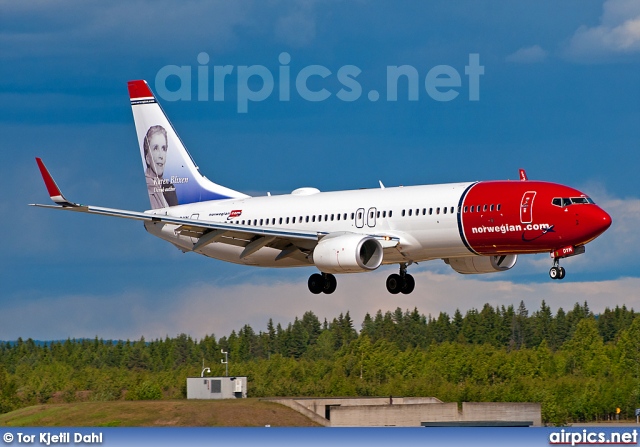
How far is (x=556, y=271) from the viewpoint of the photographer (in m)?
64.4

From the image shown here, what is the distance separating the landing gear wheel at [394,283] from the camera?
72562 mm

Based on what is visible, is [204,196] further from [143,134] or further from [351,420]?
[351,420]

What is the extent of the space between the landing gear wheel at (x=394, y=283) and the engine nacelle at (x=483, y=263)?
3.06 m

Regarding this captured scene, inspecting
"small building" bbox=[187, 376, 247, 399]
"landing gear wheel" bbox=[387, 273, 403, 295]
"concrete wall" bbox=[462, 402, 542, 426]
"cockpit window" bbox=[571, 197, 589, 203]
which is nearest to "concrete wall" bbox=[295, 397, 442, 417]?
"small building" bbox=[187, 376, 247, 399]

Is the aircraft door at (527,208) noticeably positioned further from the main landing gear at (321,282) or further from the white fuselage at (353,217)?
the main landing gear at (321,282)

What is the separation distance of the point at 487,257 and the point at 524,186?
6.68 meters

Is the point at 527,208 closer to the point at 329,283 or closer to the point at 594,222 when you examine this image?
the point at 594,222

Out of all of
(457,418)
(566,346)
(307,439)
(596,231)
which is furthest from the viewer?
(566,346)

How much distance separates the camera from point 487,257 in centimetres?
7006

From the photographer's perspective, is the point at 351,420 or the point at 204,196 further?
the point at 351,420

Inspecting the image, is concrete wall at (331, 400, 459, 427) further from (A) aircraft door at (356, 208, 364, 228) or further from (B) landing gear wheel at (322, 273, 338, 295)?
(A) aircraft door at (356, 208, 364, 228)

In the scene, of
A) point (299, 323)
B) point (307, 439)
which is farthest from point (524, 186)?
point (299, 323)

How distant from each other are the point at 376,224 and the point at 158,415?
3241 cm

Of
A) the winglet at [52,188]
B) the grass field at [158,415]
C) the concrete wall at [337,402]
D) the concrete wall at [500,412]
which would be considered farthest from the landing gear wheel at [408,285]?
the concrete wall at [500,412]
